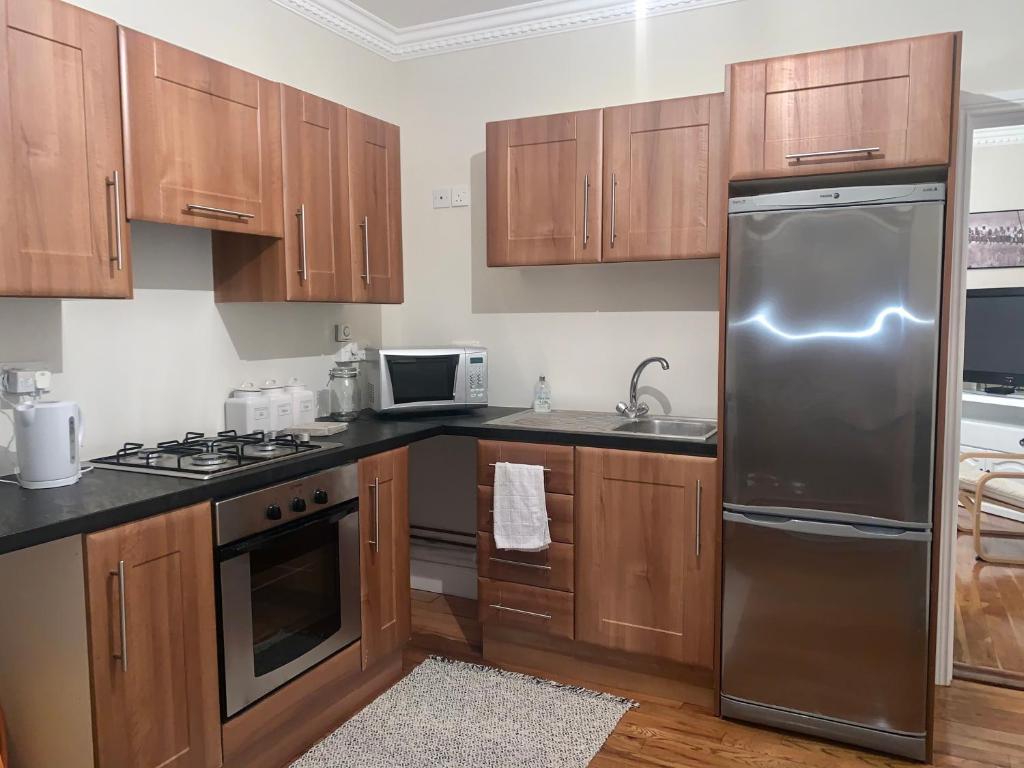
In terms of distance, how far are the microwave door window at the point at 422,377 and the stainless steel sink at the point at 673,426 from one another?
784 mm

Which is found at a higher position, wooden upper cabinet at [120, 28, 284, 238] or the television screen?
wooden upper cabinet at [120, 28, 284, 238]

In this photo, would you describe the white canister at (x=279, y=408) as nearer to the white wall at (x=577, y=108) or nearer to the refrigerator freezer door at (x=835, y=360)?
the white wall at (x=577, y=108)

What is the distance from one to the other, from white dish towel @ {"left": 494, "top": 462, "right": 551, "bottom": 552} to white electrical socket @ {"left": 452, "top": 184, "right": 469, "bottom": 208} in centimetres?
135

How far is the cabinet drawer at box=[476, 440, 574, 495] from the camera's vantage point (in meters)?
2.72

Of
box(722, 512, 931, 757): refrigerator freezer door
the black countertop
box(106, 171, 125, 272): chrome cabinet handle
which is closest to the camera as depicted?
the black countertop

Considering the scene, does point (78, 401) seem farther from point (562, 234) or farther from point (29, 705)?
point (562, 234)

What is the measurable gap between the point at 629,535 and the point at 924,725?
1.05 m

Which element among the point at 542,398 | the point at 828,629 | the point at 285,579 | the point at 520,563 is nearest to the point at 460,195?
the point at 542,398

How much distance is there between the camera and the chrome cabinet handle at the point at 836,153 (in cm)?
222

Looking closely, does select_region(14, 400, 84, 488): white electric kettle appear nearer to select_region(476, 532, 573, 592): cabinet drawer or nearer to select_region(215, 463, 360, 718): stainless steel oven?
select_region(215, 463, 360, 718): stainless steel oven

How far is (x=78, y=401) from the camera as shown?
7.34ft

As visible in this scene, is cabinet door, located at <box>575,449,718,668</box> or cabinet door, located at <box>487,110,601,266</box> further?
cabinet door, located at <box>487,110,601,266</box>

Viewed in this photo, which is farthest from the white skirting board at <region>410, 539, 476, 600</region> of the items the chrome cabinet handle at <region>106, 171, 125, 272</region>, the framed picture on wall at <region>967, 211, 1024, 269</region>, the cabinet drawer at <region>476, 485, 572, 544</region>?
the framed picture on wall at <region>967, 211, 1024, 269</region>

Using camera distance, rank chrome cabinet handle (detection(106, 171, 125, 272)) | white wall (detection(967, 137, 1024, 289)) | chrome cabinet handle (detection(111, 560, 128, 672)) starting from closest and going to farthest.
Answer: chrome cabinet handle (detection(111, 560, 128, 672))
chrome cabinet handle (detection(106, 171, 125, 272))
white wall (detection(967, 137, 1024, 289))
